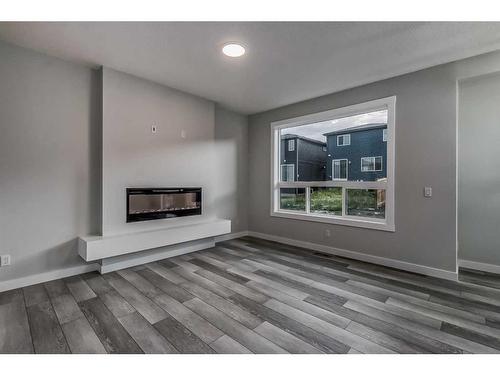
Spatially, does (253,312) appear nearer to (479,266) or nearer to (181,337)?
(181,337)

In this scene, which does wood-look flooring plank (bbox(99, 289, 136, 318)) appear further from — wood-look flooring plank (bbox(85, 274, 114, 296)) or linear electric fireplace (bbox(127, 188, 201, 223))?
linear electric fireplace (bbox(127, 188, 201, 223))

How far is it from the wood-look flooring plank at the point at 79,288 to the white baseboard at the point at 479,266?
4572mm

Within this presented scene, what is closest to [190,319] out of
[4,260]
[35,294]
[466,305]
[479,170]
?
[35,294]

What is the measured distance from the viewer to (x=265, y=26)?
2.11 metres

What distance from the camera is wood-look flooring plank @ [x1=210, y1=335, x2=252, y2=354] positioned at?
1.57 meters

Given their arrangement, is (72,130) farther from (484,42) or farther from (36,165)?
(484,42)

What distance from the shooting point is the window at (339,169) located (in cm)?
373

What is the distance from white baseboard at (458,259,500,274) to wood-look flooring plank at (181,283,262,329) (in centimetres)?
312

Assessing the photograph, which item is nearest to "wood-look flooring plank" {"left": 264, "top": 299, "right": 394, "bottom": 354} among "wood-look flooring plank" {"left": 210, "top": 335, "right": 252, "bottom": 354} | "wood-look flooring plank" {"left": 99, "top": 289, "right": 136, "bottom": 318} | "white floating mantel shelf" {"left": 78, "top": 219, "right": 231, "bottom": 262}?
"wood-look flooring plank" {"left": 210, "top": 335, "right": 252, "bottom": 354}

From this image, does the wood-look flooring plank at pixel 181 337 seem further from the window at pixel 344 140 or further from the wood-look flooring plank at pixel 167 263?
the window at pixel 344 140

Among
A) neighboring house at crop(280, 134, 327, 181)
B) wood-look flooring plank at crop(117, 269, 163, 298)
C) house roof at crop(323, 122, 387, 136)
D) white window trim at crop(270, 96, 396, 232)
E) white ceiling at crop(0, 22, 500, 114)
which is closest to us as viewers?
white ceiling at crop(0, 22, 500, 114)

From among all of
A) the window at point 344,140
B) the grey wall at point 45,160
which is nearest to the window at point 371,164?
the window at point 344,140

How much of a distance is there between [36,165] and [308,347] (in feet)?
10.7
